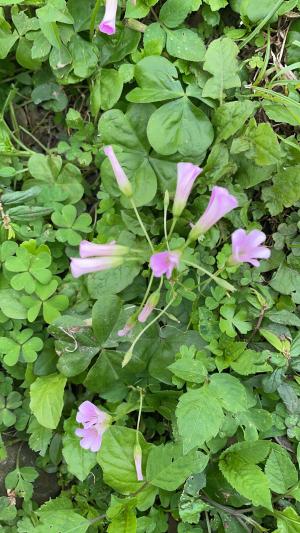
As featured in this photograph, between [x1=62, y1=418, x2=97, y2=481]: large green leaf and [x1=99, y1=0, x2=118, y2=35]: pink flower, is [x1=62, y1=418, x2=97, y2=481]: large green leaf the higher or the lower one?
the lower one

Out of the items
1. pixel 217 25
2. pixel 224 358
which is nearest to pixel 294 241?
pixel 224 358

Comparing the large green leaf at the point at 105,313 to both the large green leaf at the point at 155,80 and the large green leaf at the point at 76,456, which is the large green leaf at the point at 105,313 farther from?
the large green leaf at the point at 155,80

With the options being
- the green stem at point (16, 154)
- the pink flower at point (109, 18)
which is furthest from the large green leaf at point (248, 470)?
the pink flower at point (109, 18)

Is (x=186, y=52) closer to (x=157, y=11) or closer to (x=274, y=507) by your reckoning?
(x=157, y=11)

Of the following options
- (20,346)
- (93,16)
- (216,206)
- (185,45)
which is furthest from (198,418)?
(93,16)

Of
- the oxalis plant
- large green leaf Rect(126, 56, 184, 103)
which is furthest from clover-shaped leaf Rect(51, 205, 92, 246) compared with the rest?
large green leaf Rect(126, 56, 184, 103)

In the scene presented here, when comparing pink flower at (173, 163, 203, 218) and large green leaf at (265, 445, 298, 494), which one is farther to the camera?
large green leaf at (265, 445, 298, 494)

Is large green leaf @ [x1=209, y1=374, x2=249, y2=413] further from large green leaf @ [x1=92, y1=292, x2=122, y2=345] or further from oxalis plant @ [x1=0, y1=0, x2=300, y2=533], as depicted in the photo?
large green leaf @ [x1=92, y1=292, x2=122, y2=345]
